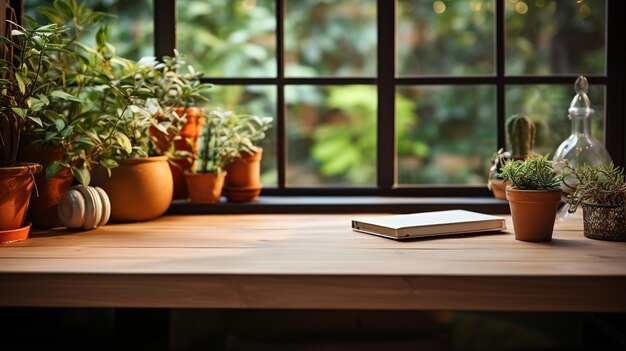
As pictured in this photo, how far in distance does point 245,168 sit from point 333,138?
3.65 m

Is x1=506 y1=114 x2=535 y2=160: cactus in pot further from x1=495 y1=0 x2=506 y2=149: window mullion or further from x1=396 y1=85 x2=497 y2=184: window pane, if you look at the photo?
x1=396 y1=85 x2=497 y2=184: window pane

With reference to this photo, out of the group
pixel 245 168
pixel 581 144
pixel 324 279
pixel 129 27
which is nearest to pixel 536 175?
pixel 581 144

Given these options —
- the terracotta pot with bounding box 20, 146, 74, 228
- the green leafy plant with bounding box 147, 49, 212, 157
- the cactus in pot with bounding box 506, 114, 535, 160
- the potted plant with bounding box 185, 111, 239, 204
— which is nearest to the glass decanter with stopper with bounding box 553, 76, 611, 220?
the cactus in pot with bounding box 506, 114, 535, 160

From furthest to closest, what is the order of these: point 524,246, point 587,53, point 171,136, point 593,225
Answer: point 587,53
point 171,136
point 593,225
point 524,246

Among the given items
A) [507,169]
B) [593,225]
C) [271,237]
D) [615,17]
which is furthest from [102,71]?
[615,17]

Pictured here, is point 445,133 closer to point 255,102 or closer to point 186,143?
point 255,102

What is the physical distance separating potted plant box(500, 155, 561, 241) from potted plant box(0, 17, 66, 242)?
133 centimetres

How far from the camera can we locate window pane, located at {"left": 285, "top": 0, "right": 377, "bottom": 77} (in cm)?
593

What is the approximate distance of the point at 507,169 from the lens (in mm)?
1823

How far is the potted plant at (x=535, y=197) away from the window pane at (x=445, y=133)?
3.67 m

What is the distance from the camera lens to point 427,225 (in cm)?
186

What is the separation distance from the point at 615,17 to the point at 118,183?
74.7 inches

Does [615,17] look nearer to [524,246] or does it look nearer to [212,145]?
[524,246]

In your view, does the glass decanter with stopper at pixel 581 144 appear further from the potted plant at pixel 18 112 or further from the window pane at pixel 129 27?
the window pane at pixel 129 27
